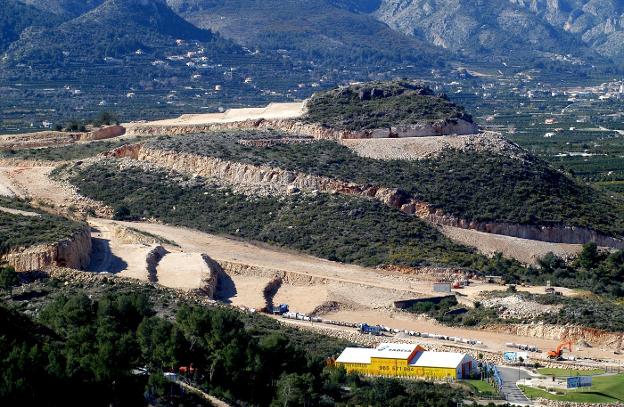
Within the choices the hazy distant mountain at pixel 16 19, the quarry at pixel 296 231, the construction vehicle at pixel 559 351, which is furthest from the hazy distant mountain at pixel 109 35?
the construction vehicle at pixel 559 351

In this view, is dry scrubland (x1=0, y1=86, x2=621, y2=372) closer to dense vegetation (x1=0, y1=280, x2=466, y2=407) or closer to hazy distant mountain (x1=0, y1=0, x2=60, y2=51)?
dense vegetation (x1=0, y1=280, x2=466, y2=407)

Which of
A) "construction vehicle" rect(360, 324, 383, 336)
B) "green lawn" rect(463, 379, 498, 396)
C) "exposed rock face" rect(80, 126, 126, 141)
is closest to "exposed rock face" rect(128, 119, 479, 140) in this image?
"exposed rock face" rect(80, 126, 126, 141)

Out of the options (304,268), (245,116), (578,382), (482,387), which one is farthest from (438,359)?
(245,116)

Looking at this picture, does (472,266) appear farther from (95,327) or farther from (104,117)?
(104,117)

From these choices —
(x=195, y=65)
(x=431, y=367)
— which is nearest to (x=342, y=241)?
(x=431, y=367)

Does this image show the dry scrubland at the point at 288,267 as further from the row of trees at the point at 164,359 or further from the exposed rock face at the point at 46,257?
the row of trees at the point at 164,359

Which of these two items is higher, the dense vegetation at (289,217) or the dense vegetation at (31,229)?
the dense vegetation at (31,229)
